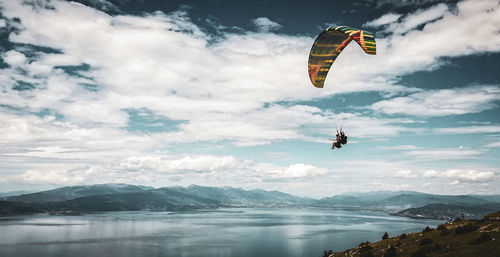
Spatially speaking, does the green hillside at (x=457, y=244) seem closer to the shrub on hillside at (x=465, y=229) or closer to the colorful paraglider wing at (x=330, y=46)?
the shrub on hillside at (x=465, y=229)

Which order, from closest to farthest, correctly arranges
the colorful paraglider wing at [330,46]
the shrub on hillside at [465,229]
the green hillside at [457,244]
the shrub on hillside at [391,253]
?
the green hillside at [457,244], the colorful paraglider wing at [330,46], the shrub on hillside at [465,229], the shrub on hillside at [391,253]

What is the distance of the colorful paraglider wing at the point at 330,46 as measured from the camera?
26.0 metres

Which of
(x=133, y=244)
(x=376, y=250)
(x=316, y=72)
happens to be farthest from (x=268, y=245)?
(x=316, y=72)

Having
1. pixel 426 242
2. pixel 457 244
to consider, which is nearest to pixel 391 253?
pixel 426 242

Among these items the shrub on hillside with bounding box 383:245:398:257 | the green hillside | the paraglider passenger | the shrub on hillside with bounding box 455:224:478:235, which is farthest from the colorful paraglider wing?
the shrub on hillside with bounding box 455:224:478:235

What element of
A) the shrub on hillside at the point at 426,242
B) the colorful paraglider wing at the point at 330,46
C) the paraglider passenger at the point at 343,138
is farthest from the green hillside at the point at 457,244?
the colorful paraglider wing at the point at 330,46

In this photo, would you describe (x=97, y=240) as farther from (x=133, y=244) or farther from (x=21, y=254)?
(x=21, y=254)

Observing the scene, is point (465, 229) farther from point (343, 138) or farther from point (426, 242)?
point (343, 138)

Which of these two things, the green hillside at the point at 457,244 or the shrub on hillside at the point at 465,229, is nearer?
the green hillside at the point at 457,244

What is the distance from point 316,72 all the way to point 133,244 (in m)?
155

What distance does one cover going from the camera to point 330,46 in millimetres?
30469

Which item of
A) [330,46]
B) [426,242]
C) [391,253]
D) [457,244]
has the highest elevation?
[330,46]

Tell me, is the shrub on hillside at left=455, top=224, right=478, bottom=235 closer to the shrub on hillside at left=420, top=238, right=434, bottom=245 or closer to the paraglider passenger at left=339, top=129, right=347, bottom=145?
the shrub on hillside at left=420, top=238, right=434, bottom=245

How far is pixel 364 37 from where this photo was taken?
2609 centimetres
